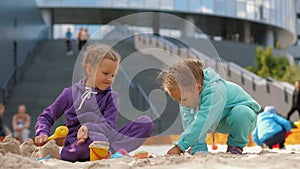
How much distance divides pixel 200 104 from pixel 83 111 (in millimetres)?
905

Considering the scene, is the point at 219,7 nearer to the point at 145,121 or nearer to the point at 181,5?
the point at 181,5

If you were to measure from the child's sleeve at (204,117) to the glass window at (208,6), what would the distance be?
35565 millimetres

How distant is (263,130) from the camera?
7086 mm

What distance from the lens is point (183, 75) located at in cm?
361

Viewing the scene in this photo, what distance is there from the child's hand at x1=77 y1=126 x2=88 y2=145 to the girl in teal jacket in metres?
0.63

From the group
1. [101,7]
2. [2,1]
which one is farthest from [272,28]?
[2,1]

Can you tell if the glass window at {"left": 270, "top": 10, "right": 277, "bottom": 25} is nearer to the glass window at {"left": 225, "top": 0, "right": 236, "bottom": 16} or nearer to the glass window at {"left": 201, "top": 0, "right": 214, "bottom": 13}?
the glass window at {"left": 225, "top": 0, "right": 236, "bottom": 16}

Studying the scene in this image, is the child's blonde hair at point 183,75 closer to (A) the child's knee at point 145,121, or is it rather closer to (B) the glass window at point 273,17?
(A) the child's knee at point 145,121

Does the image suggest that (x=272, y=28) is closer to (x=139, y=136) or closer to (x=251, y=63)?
(x=251, y=63)

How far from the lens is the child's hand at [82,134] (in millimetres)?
3762

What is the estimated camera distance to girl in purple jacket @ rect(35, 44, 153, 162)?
3.86 m

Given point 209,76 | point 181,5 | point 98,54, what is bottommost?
point 209,76

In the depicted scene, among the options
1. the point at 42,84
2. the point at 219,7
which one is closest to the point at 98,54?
the point at 42,84

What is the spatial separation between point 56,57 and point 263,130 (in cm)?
1488
